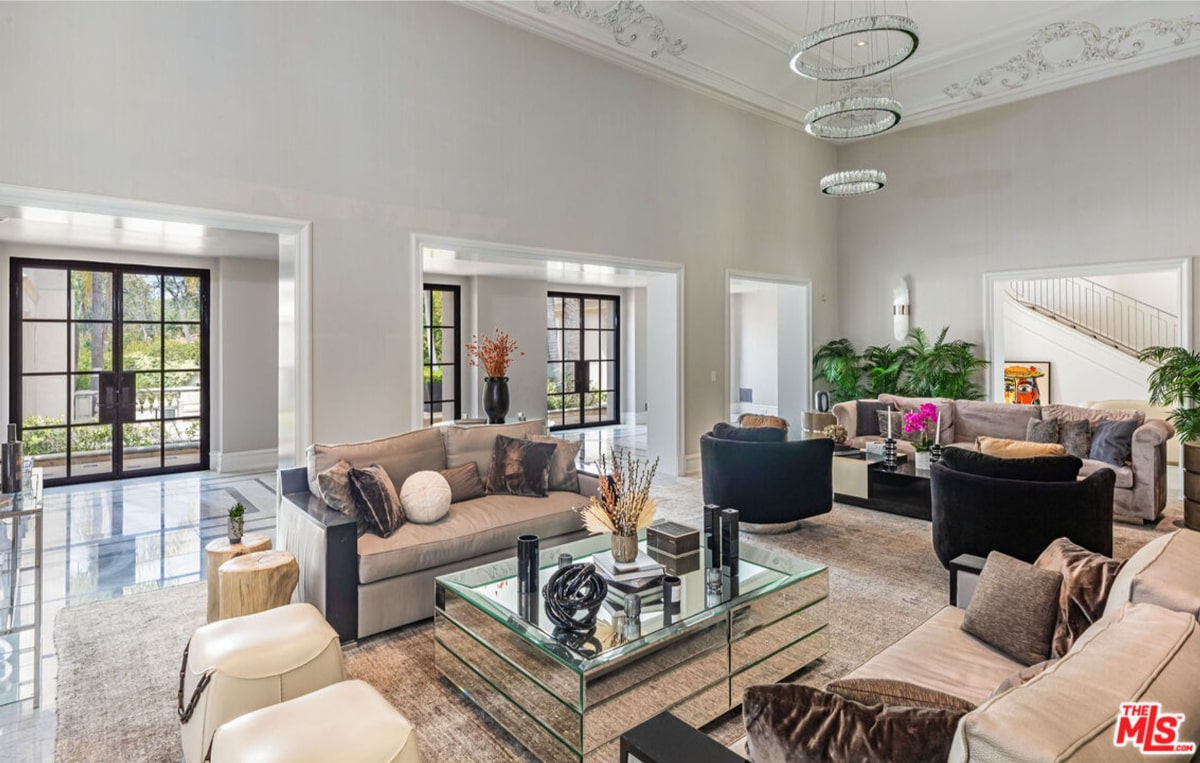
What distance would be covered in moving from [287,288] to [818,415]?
5763mm

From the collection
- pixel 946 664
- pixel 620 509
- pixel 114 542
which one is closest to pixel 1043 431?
pixel 946 664

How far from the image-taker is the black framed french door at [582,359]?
11516 mm

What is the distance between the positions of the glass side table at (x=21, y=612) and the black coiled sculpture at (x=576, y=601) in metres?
2.08

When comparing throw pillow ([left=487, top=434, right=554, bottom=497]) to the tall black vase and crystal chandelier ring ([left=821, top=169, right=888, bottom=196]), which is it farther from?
crystal chandelier ring ([left=821, top=169, right=888, bottom=196])

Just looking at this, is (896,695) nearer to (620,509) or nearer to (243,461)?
Result: (620,509)

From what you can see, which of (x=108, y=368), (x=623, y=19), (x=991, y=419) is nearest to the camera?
(x=623, y=19)

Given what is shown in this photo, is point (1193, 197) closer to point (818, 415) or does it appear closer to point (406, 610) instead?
point (818, 415)

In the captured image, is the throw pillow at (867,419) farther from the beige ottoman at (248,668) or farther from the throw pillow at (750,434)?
the beige ottoman at (248,668)

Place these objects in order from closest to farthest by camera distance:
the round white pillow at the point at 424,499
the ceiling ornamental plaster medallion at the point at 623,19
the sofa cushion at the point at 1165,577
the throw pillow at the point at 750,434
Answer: the sofa cushion at the point at 1165,577 → the round white pillow at the point at 424,499 → the throw pillow at the point at 750,434 → the ceiling ornamental plaster medallion at the point at 623,19

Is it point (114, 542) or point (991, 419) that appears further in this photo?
point (991, 419)

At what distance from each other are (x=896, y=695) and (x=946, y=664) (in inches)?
32.1

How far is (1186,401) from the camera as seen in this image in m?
6.29

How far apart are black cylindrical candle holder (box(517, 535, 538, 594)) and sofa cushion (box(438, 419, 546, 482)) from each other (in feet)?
5.13

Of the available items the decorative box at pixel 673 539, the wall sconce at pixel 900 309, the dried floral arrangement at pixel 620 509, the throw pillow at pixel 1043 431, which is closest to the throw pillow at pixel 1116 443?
the throw pillow at pixel 1043 431
